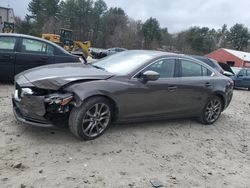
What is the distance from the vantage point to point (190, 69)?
597 centimetres

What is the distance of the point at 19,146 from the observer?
4.04 m

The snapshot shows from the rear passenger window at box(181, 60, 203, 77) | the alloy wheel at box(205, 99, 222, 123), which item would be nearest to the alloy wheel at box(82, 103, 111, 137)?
the rear passenger window at box(181, 60, 203, 77)

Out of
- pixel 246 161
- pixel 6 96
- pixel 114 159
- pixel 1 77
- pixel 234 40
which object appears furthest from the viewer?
pixel 234 40

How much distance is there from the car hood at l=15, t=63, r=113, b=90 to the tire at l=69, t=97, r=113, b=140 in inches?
15.9

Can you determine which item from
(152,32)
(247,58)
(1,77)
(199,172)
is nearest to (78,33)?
(152,32)

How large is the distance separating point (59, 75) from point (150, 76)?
60.5 inches

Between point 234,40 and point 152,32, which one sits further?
point 234,40

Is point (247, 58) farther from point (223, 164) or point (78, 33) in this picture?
point (223, 164)

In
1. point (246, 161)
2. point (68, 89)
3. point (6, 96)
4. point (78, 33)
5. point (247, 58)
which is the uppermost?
point (78, 33)

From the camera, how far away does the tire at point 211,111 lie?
6254mm

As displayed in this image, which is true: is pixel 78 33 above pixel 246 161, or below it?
above

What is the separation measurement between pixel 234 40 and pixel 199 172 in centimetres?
8151

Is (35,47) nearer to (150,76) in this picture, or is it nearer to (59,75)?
(59,75)

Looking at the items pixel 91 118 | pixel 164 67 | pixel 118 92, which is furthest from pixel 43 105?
pixel 164 67
